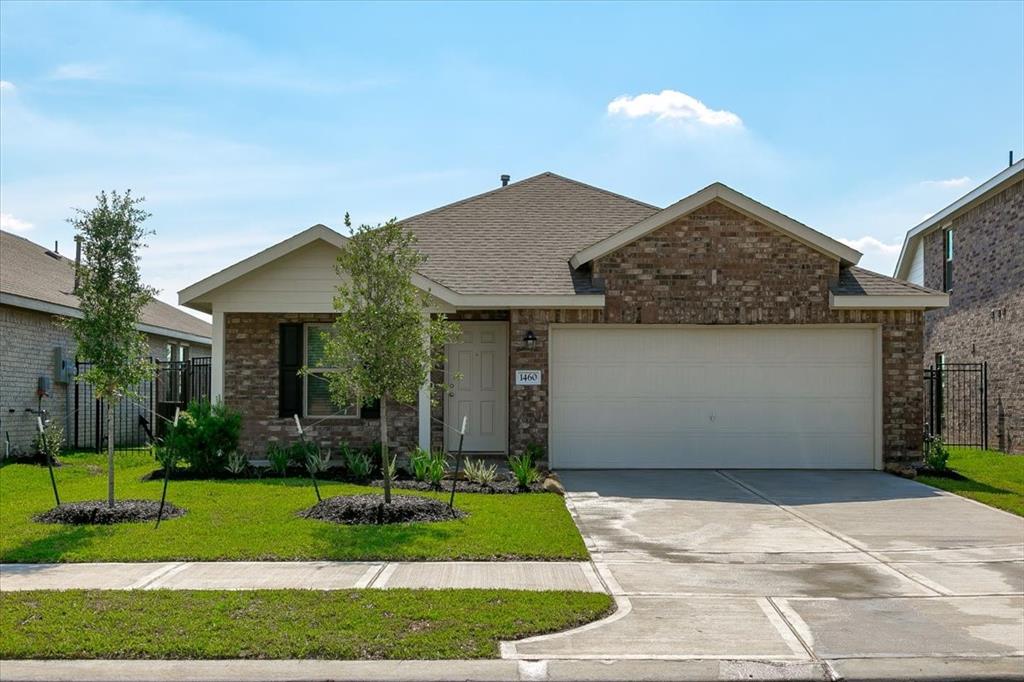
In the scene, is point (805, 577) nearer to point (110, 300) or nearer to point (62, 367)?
point (110, 300)

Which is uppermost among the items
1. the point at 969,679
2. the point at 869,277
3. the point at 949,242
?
the point at 949,242

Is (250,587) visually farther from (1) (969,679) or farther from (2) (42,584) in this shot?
(1) (969,679)

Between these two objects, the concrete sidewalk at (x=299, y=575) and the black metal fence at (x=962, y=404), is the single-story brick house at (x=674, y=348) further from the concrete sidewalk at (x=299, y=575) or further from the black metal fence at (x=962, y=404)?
the concrete sidewalk at (x=299, y=575)

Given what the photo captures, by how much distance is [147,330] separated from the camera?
2350 cm

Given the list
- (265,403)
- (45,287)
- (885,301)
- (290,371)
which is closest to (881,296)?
(885,301)

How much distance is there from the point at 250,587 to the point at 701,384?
31.6ft

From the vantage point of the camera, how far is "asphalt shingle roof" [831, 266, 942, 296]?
15.2m

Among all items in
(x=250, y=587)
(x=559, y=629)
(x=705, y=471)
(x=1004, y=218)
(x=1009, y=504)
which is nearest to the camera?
(x=559, y=629)

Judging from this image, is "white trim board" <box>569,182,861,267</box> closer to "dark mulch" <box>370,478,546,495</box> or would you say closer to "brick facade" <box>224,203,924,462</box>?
"brick facade" <box>224,203,924,462</box>

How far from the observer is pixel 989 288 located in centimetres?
2105

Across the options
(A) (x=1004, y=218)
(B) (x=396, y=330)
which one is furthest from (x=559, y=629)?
(A) (x=1004, y=218)

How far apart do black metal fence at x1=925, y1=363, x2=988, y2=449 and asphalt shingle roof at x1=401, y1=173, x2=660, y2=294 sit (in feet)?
24.4

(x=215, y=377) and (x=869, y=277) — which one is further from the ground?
(x=869, y=277)

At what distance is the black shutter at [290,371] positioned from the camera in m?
15.3
